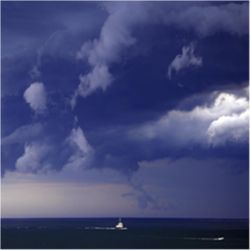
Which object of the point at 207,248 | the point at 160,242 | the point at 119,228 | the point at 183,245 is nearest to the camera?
the point at 207,248

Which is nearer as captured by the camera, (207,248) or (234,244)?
(207,248)

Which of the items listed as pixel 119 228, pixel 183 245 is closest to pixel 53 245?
pixel 183 245

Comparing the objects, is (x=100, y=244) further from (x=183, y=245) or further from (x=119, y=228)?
(x=119, y=228)

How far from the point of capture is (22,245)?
86000 mm

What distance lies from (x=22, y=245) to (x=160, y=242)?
80.4ft

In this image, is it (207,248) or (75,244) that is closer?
(207,248)

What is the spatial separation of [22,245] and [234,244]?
36.2 m

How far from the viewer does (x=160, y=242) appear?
9225 centimetres

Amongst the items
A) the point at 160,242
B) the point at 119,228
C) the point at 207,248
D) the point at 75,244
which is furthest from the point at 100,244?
the point at 119,228

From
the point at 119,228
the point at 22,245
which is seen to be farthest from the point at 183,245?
the point at 119,228

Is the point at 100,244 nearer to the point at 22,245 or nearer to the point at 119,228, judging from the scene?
the point at 22,245

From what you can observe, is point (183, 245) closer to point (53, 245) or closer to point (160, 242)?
point (160, 242)

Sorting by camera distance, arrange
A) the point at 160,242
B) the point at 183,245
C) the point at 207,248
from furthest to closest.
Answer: the point at 160,242
the point at 183,245
the point at 207,248

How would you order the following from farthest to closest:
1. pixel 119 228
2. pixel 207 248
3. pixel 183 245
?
1. pixel 119 228
2. pixel 183 245
3. pixel 207 248
